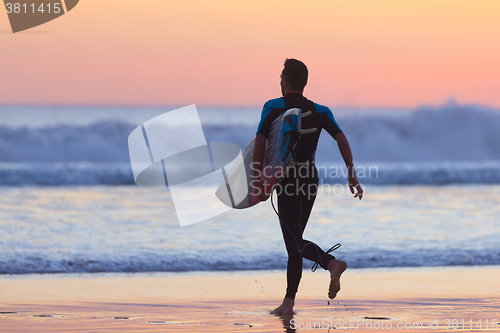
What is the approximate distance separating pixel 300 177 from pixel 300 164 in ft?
0.28

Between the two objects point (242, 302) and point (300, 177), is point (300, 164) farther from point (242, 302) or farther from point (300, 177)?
point (242, 302)

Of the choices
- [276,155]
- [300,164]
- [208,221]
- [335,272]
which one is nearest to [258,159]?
[276,155]

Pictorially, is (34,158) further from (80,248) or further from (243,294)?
(243,294)

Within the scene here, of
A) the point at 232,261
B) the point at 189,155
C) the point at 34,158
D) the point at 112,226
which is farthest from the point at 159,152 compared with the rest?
the point at 232,261

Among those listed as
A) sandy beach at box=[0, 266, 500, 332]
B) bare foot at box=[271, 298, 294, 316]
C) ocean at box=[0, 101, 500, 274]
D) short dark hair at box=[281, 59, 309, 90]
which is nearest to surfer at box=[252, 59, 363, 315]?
short dark hair at box=[281, 59, 309, 90]

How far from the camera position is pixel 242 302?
4.75 metres

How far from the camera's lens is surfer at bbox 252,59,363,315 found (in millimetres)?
3887

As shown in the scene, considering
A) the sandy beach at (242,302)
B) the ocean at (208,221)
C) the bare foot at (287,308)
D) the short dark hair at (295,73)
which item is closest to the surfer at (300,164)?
the short dark hair at (295,73)

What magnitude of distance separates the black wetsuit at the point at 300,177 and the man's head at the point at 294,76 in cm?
5

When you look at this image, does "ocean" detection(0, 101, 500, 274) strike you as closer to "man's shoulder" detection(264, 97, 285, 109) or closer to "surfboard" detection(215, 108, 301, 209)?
"surfboard" detection(215, 108, 301, 209)

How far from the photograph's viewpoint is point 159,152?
93.4 ft

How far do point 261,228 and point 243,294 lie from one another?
3.37m

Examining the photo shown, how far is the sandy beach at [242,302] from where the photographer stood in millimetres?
3945

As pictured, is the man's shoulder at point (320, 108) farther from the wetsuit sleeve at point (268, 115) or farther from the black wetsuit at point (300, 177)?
the wetsuit sleeve at point (268, 115)
